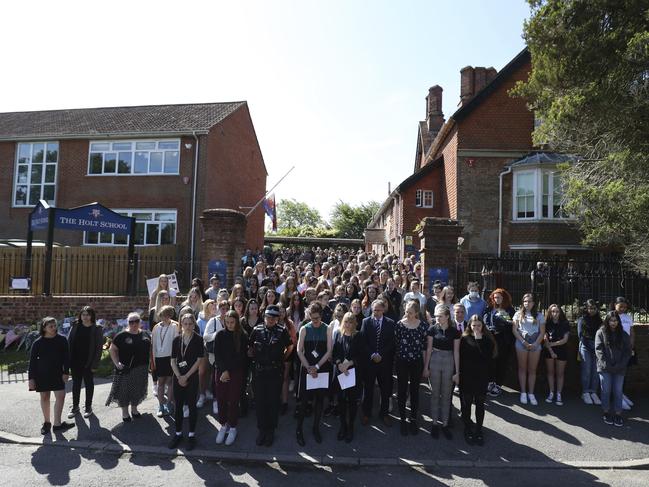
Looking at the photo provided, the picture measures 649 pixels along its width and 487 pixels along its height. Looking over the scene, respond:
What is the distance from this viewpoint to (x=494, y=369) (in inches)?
324

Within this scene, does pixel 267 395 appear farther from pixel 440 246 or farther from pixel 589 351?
pixel 440 246

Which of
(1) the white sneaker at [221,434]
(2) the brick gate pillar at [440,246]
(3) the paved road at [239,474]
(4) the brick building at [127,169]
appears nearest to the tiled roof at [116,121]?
(4) the brick building at [127,169]

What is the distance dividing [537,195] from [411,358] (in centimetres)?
1443

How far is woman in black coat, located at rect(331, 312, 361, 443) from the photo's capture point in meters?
6.27

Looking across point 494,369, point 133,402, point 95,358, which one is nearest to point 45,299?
point 95,358

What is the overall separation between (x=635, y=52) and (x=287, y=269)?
8568mm

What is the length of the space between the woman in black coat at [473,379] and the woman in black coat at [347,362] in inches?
58.9

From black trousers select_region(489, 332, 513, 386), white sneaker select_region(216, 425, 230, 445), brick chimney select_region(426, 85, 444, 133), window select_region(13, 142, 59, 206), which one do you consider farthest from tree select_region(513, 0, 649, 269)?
brick chimney select_region(426, 85, 444, 133)

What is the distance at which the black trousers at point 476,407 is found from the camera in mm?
6230

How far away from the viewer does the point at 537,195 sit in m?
18.3

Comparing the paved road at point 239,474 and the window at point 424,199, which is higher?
the window at point 424,199

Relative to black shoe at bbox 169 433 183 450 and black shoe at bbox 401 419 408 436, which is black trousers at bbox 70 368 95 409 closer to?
black shoe at bbox 169 433 183 450

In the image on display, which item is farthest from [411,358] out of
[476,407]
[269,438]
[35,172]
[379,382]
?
[35,172]

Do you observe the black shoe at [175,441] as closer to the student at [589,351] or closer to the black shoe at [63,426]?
the black shoe at [63,426]
